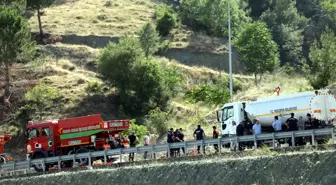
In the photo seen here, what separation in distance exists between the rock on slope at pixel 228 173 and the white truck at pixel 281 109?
6.17 m

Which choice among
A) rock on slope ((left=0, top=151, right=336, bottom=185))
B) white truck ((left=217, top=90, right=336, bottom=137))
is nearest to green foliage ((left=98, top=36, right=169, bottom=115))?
white truck ((left=217, top=90, right=336, bottom=137))

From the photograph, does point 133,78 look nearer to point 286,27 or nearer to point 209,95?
point 209,95

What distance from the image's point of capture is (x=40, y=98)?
66.8m

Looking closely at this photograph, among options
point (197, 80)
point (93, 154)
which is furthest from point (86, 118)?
point (197, 80)

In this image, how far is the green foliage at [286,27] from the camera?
101500mm

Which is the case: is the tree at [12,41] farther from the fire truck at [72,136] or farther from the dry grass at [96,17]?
the fire truck at [72,136]

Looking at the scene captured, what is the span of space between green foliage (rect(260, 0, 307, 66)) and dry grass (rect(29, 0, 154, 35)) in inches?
638

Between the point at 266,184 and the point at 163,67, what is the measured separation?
48.3 metres

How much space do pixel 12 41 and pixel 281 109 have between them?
37.6 meters

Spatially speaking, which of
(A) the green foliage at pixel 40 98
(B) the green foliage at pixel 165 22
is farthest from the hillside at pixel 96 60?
(B) the green foliage at pixel 165 22

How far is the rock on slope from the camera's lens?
27.1 m

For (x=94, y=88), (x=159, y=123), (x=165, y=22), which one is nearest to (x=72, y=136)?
(x=159, y=123)

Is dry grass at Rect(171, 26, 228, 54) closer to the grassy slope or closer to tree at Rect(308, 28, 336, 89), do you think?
the grassy slope

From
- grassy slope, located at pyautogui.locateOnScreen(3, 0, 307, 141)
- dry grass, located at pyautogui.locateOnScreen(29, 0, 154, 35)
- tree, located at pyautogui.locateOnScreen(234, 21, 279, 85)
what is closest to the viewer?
grassy slope, located at pyautogui.locateOnScreen(3, 0, 307, 141)
